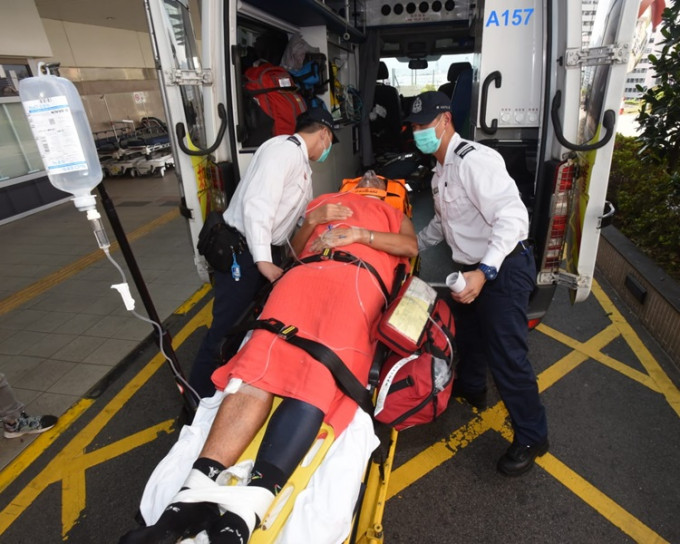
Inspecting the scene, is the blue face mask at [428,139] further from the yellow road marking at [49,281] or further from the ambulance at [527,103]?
the yellow road marking at [49,281]

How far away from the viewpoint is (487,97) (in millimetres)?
2791

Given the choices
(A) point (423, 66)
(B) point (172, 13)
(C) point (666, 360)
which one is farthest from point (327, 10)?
(C) point (666, 360)

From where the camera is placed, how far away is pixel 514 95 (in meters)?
2.75

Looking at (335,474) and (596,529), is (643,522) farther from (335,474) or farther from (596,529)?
(335,474)

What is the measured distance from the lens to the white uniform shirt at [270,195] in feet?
7.67

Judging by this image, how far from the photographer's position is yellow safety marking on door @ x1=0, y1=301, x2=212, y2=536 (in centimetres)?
219

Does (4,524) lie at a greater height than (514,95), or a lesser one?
lesser

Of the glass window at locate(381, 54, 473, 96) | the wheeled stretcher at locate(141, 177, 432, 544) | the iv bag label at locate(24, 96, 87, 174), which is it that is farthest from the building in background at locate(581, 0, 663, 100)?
the glass window at locate(381, 54, 473, 96)

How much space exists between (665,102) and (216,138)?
400 cm

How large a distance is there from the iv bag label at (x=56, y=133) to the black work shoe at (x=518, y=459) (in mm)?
2398

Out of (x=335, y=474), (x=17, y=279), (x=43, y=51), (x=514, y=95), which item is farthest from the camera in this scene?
(x=43, y=51)

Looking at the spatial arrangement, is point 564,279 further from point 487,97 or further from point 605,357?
point 487,97

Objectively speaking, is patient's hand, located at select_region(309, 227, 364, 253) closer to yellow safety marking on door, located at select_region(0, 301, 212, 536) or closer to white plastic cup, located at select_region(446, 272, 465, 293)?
white plastic cup, located at select_region(446, 272, 465, 293)

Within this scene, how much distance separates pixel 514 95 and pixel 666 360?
2.22 m
